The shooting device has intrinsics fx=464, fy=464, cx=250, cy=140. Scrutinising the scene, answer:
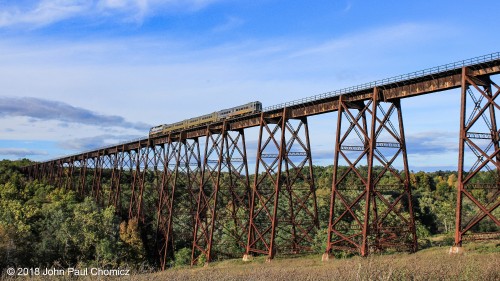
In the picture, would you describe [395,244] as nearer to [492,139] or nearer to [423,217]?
[492,139]

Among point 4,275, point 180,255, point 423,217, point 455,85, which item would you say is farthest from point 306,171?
point 4,275

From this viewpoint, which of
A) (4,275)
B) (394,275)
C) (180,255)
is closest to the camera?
(394,275)

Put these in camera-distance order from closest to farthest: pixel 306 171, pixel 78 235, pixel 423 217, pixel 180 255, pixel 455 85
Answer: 1. pixel 455 85
2. pixel 180 255
3. pixel 78 235
4. pixel 423 217
5. pixel 306 171

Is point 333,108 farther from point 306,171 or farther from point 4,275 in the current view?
point 306,171

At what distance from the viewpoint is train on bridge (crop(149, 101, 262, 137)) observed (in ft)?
99.4

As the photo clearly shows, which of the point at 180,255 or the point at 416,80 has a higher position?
the point at 416,80

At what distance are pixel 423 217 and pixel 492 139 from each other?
36.4 m

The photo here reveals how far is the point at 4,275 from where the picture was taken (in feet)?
29.5

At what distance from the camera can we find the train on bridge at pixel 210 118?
30297mm

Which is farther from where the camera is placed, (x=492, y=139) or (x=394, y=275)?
(x=492, y=139)

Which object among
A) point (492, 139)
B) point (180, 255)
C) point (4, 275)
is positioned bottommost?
point (180, 255)

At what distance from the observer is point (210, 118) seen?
34281mm

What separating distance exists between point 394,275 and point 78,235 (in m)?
36.5

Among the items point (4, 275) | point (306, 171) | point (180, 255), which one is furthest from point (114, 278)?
point (306, 171)
